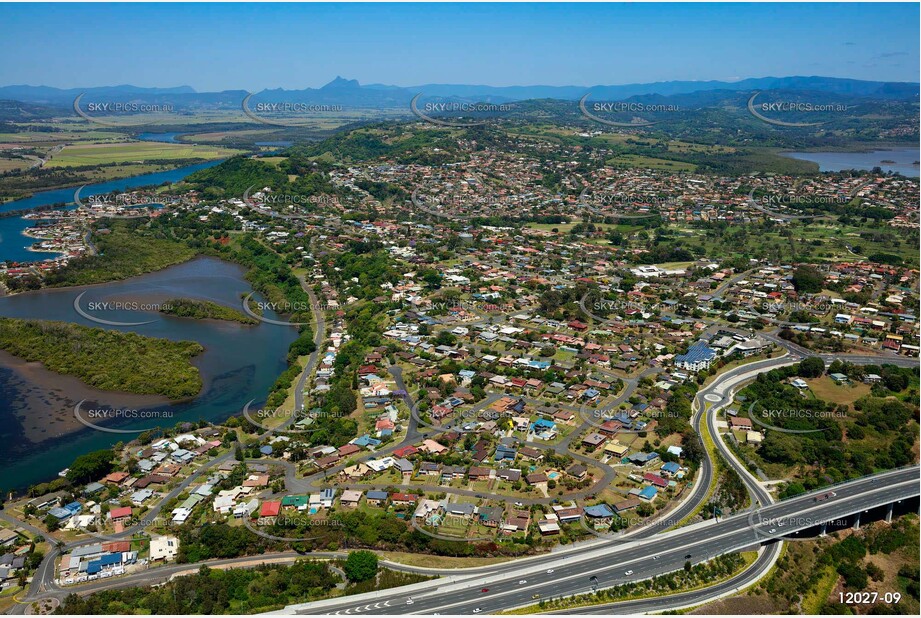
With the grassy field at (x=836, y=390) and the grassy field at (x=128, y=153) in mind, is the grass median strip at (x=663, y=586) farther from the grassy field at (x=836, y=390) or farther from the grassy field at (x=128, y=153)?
the grassy field at (x=128, y=153)

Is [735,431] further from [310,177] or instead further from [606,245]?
[310,177]

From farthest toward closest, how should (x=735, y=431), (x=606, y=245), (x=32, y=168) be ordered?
(x=32, y=168) < (x=606, y=245) < (x=735, y=431)

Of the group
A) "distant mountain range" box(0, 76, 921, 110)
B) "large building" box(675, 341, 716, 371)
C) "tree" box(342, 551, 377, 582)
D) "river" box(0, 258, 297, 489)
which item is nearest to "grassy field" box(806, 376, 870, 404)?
"large building" box(675, 341, 716, 371)

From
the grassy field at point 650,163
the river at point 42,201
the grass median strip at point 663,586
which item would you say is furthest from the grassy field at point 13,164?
the grass median strip at point 663,586

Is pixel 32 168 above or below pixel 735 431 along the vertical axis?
above

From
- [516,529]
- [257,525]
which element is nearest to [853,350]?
[516,529]

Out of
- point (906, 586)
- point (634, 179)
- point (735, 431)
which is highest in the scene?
point (634, 179)

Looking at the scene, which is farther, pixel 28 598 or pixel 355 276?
pixel 355 276

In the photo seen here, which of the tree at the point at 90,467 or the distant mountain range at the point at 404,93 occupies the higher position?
the distant mountain range at the point at 404,93
